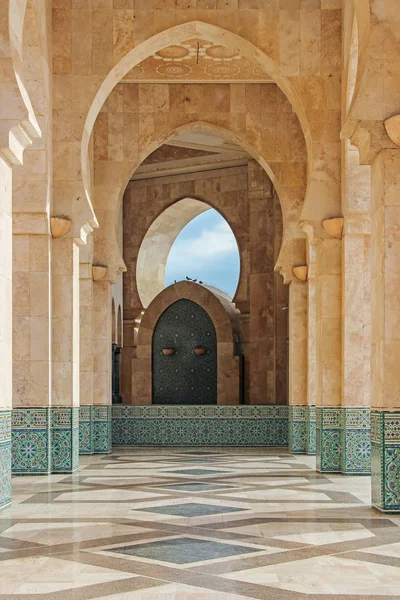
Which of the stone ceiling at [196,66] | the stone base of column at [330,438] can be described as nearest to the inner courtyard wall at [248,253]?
the stone ceiling at [196,66]

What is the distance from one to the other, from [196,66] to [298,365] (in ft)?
14.5

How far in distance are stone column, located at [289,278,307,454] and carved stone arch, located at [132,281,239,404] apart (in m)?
4.03

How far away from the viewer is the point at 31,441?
9.12 m

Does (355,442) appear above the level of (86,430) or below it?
above

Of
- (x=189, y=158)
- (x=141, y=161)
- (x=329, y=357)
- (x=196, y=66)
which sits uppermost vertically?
(x=189, y=158)

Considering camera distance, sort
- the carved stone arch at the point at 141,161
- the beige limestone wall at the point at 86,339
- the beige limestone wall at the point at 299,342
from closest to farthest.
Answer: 1. the carved stone arch at the point at 141,161
2. the beige limestone wall at the point at 86,339
3. the beige limestone wall at the point at 299,342

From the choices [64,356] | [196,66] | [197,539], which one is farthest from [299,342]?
[197,539]

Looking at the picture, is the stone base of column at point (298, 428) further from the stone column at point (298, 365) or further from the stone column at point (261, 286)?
the stone column at point (261, 286)

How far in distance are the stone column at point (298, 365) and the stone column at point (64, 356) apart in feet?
14.0

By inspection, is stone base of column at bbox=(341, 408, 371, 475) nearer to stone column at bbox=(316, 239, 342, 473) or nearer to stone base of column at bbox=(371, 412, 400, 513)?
stone column at bbox=(316, 239, 342, 473)

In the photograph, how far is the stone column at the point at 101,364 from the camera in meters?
13.1

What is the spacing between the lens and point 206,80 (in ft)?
40.3

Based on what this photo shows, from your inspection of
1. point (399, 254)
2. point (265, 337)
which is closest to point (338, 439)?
point (399, 254)

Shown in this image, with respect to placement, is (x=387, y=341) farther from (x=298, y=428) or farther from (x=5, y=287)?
(x=298, y=428)
